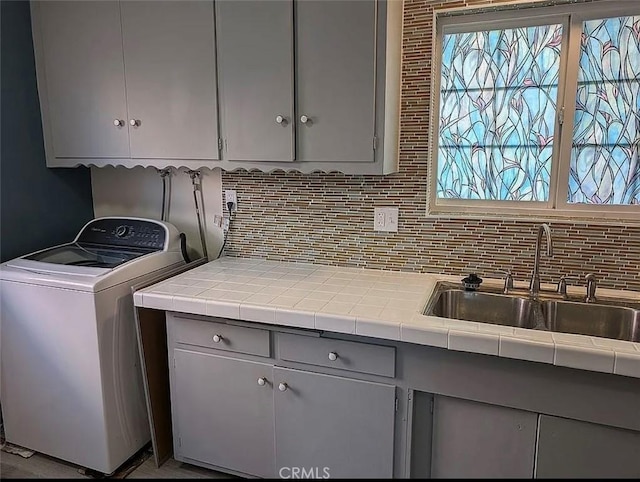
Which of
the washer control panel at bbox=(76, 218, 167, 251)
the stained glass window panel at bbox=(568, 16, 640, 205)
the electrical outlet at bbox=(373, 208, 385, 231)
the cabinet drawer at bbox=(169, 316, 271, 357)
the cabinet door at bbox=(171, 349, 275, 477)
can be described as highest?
the stained glass window panel at bbox=(568, 16, 640, 205)

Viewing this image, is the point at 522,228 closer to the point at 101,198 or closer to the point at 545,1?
the point at 545,1

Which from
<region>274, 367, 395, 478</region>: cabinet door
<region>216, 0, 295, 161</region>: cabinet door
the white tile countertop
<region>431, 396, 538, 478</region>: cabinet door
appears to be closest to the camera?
the white tile countertop

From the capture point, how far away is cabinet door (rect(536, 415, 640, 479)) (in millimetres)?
1439

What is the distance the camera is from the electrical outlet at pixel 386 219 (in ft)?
7.15

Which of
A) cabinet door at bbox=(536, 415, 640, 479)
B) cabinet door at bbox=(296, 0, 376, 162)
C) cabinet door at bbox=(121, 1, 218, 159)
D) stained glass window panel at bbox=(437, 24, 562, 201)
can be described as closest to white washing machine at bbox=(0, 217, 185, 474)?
cabinet door at bbox=(121, 1, 218, 159)

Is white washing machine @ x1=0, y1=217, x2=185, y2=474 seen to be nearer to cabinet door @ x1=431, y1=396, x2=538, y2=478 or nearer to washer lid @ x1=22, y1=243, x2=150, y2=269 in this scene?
washer lid @ x1=22, y1=243, x2=150, y2=269

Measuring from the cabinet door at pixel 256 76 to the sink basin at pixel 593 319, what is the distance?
1222 millimetres

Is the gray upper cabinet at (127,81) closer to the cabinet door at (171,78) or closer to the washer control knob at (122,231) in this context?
the cabinet door at (171,78)

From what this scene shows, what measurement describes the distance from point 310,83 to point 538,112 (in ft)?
3.14

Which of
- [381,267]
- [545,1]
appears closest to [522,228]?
[381,267]

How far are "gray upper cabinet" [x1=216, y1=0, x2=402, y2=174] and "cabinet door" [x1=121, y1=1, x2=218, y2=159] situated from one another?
0.26 feet

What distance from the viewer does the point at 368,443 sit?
1.72m

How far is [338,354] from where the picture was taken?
1.70 meters

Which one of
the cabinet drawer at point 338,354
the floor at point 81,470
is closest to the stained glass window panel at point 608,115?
the cabinet drawer at point 338,354
